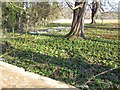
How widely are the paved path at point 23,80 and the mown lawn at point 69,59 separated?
196 millimetres

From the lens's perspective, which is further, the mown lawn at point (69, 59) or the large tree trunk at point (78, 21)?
the large tree trunk at point (78, 21)

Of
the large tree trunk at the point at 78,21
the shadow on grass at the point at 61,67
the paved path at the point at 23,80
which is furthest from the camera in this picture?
the large tree trunk at the point at 78,21

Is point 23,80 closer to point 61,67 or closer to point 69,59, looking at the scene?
point 61,67

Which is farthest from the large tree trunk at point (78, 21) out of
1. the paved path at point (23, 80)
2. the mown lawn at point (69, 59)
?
the paved path at point (23, 80)

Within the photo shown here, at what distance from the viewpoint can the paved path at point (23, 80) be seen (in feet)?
13.6

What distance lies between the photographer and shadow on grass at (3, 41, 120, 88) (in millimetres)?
4551

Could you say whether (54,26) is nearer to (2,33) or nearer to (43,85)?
(2,33)

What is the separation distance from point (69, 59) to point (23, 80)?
171cm

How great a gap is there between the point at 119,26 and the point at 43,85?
924cm

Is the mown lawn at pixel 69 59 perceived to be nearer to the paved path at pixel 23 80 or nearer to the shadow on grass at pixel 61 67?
the shadow on grass at pixel 61 67

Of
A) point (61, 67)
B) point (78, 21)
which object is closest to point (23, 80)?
point (61, 67)

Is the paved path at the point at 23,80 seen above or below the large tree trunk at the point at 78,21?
below

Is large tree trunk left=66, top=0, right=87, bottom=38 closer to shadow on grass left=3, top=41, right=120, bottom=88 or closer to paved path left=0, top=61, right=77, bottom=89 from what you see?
shadow on grass left=3, top=41, right=120, bottom=88

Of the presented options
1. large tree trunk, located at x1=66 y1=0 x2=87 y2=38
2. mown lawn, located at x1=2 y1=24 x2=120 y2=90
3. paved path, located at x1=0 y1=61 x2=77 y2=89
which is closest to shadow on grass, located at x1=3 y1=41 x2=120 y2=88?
mown lawn, located at x1=2 y1=24 x2=120 y2=90
